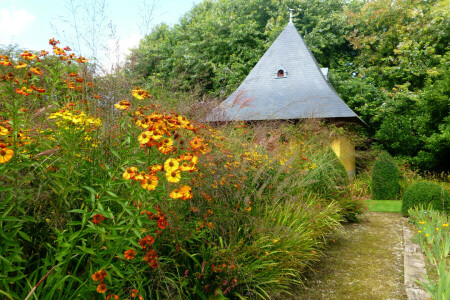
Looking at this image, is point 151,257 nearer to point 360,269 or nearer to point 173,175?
point 173,175

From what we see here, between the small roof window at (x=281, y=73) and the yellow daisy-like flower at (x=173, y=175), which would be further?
the small roof window at (x=281, y=73)

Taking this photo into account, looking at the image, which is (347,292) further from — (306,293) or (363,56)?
(363,56)

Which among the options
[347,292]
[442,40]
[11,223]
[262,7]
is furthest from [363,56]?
[11,223]

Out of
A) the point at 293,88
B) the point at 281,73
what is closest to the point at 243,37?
the point at 281,73

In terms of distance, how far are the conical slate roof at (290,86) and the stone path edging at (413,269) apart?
5.89 metres

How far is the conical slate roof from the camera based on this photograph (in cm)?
1024

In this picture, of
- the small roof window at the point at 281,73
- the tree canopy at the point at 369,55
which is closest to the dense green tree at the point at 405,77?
the tree canopy at the point at 369,55

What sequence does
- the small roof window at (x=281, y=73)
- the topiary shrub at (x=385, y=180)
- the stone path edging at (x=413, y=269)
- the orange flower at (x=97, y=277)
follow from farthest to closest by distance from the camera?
the small roof window at (x=281, y=73), the topiary shrub at (x=385, y=180), the stone path edging at (x=413, y=269), the orange flower at (x=97, y=277)

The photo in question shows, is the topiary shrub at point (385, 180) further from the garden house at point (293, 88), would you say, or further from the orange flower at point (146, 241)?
the orange flower at point (146, 241)

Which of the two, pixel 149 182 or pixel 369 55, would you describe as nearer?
pixel 149 182

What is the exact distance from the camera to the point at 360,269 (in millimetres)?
3404

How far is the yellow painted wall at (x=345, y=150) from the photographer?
1063 cm

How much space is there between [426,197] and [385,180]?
3.07 m

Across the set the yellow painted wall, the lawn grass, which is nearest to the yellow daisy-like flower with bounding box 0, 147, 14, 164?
the lawn grass
